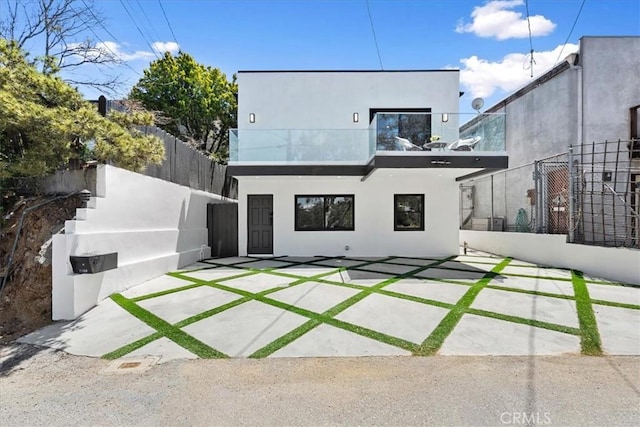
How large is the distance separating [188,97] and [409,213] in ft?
47.4

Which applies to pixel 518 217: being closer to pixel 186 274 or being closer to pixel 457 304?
pixel 457 304

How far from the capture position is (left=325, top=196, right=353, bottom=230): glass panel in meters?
10.7

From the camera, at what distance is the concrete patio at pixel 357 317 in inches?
150

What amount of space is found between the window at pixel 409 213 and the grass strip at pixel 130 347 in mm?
8271

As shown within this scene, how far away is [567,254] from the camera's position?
319 inches

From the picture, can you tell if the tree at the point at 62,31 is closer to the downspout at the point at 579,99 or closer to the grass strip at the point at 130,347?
the grass strip at the point at 130,347

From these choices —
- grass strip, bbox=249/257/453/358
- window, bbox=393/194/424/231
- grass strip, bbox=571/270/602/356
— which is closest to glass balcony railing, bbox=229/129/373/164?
window, bbox=393/194/424/231

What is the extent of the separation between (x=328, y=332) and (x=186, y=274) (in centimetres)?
490

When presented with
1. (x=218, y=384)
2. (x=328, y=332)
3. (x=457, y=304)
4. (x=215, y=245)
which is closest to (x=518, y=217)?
(x=457, y=304)

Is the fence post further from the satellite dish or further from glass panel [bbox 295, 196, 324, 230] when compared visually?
glass panel [bbox 295, 196, 324, 230]

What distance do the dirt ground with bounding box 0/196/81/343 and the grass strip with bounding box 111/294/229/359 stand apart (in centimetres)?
105

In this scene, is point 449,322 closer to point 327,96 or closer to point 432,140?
point 432,140

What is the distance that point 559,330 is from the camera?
4.20 metres

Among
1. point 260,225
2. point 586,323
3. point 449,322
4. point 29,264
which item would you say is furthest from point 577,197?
point 29,264
